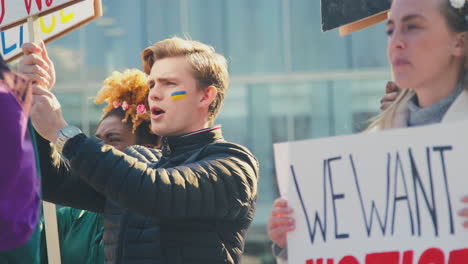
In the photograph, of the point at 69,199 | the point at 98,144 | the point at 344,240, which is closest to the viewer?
the point at 344,240

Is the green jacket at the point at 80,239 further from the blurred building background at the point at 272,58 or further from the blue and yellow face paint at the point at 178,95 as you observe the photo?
the blurred building background at the point at 272,58

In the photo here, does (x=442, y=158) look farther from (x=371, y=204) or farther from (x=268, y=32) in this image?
(x=268, y=32)

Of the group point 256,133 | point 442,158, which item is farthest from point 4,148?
point 256,133

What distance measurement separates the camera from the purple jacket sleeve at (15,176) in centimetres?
162

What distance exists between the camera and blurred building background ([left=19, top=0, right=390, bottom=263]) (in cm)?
953

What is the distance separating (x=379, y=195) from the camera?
1937 mm

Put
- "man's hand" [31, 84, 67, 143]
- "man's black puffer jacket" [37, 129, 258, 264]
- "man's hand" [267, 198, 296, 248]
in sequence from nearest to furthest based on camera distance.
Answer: "man's hand" [267, 198, 296, 248], "man's black puffer jacket" [37, 129, 258, 264], "man's hand" [31, 84, 67, 143]

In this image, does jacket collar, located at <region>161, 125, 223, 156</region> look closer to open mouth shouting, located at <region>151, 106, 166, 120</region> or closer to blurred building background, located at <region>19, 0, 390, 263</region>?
open mouth shouting, located at <region>151, 106, 166, 120</region>

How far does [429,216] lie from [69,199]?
48.5 inches

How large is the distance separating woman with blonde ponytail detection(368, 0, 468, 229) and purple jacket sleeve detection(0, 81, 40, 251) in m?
0.84

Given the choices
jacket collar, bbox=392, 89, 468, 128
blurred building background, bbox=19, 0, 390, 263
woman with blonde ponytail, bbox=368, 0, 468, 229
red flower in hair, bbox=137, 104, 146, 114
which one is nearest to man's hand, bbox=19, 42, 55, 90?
red flower in hair, bbox=137, 104, 146, 114

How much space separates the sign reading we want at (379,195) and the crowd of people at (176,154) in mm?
51

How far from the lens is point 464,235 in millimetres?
1834

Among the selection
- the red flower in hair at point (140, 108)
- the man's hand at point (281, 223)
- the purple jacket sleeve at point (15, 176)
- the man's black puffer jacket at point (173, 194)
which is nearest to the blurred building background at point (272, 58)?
the red flower in hair at point (140, 108)
